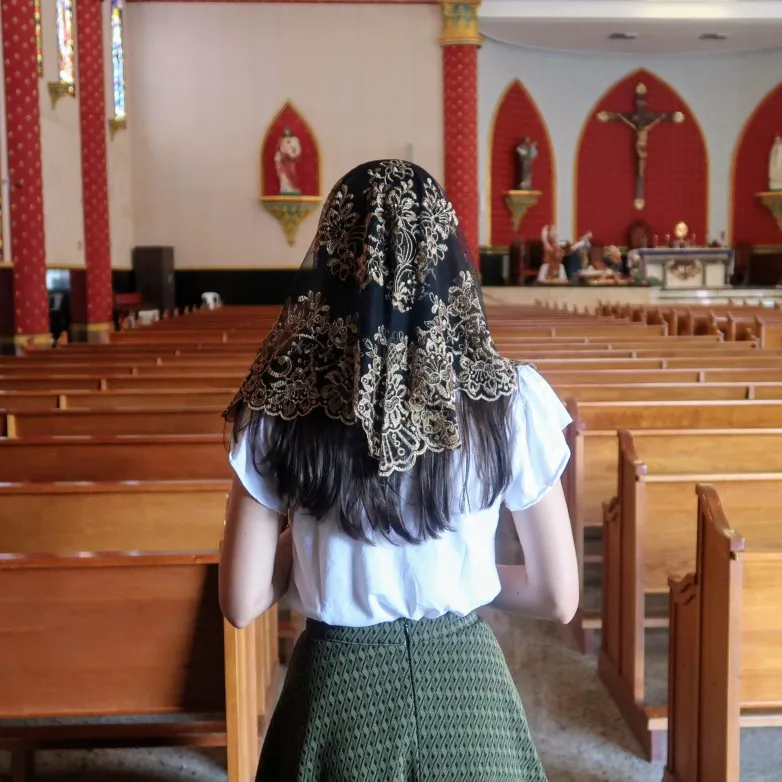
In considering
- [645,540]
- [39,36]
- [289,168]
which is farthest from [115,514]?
[289,168]

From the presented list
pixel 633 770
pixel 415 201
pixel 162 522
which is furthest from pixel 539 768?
pixel 162 522

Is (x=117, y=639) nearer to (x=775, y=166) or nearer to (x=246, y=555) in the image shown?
(x=246, y=555)

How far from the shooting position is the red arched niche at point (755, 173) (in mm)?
17031

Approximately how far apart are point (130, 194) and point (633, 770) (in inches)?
533

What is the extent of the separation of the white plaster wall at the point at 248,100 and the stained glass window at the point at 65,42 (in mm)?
2434

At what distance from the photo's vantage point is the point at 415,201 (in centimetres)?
133

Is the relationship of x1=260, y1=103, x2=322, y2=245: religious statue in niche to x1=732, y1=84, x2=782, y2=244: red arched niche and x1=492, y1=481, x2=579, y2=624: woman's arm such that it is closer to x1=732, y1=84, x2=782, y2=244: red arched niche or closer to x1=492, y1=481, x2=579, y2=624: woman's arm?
x1=732, y1=84, x2=782, y2=244: red arched niche

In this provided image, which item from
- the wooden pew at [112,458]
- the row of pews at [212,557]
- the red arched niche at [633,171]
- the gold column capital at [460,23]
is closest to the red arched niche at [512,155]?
the red arched niche at [633,171]

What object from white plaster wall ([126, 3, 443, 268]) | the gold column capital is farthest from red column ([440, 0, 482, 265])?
white plaster wall ([126, 3, 443, 268])

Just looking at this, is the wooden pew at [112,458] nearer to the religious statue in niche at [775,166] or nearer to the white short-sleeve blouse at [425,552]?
the white short-sleeve blouse at [425,552]

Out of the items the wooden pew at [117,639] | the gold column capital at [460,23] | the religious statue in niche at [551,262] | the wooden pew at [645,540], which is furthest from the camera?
the religious statue in niche at [551,262]

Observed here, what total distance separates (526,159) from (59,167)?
778 centimetres

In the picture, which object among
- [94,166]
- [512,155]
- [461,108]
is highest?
[461,108]

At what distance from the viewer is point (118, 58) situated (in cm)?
1420
